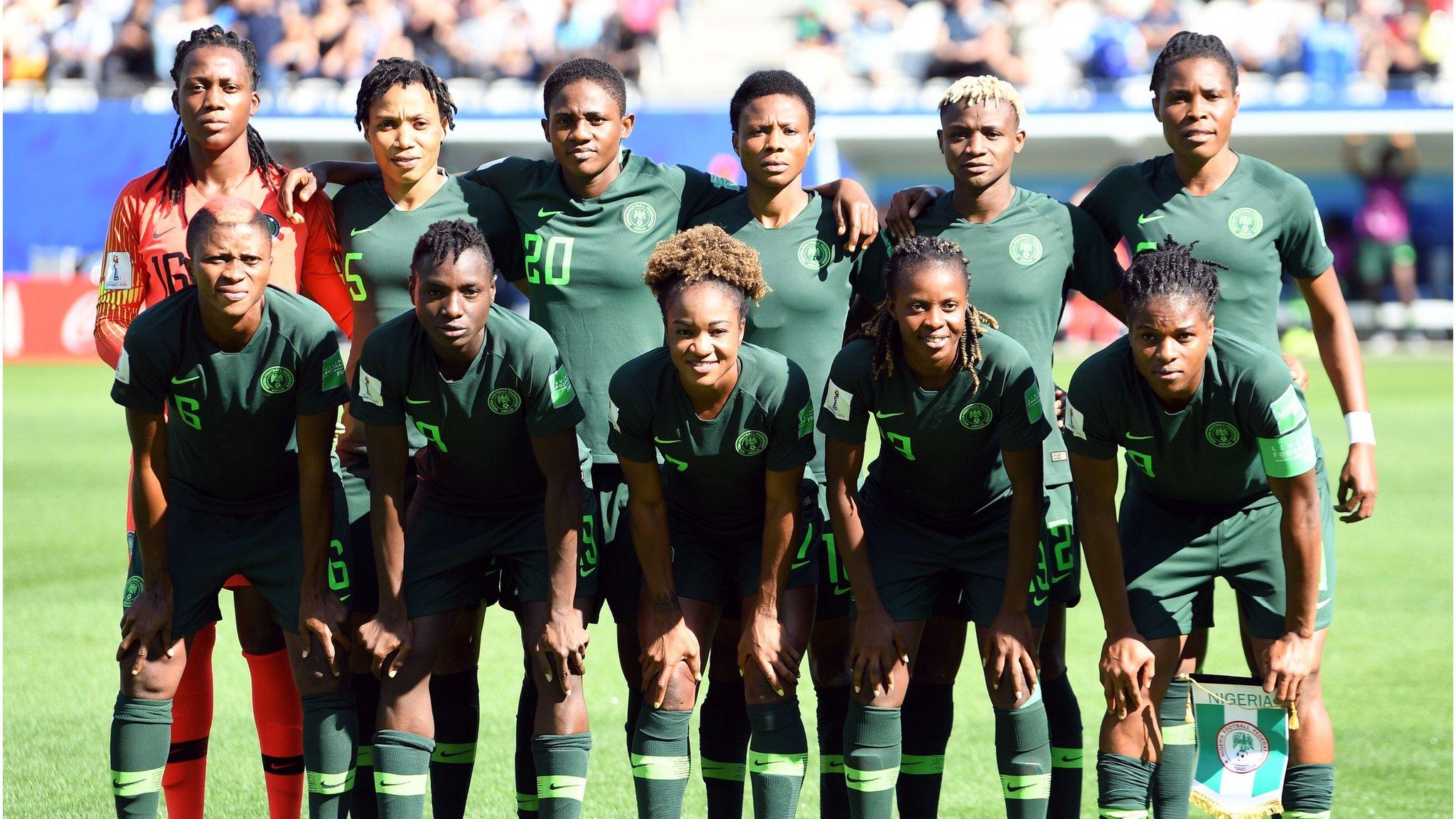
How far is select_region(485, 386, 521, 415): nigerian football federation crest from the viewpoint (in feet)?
14.2

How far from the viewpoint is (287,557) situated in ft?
14.5

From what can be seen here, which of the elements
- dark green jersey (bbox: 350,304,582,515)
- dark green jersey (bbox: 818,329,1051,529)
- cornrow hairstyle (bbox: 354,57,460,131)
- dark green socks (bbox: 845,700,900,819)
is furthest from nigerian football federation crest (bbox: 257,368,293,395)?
dark green socks (bbox: 845,700,900,819)

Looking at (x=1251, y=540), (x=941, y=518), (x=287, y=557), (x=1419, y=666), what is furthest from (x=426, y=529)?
(x=1419, y=666)

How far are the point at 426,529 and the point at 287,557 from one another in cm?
41

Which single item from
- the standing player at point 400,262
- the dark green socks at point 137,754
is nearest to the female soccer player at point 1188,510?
the standing player at point 400,262

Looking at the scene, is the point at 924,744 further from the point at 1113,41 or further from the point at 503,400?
the point at 1113,41

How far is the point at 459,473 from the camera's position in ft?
14.7

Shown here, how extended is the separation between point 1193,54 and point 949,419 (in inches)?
57.1

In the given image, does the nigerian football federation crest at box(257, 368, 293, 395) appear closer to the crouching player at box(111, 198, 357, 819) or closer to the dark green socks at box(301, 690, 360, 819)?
the crouching player at box(111, 198, 357, 819)

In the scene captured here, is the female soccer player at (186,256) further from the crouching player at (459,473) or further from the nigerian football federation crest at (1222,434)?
the nigerian football federation crest at (1222,434)

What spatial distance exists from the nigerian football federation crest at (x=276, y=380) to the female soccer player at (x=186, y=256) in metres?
0.61

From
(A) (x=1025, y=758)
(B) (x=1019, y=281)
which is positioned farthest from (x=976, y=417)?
(A) (x=1025, y=758)

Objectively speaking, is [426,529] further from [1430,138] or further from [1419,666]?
[1430,138]

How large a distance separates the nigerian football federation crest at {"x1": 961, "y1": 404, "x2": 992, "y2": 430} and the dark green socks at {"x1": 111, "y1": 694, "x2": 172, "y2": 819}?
2487 mm
